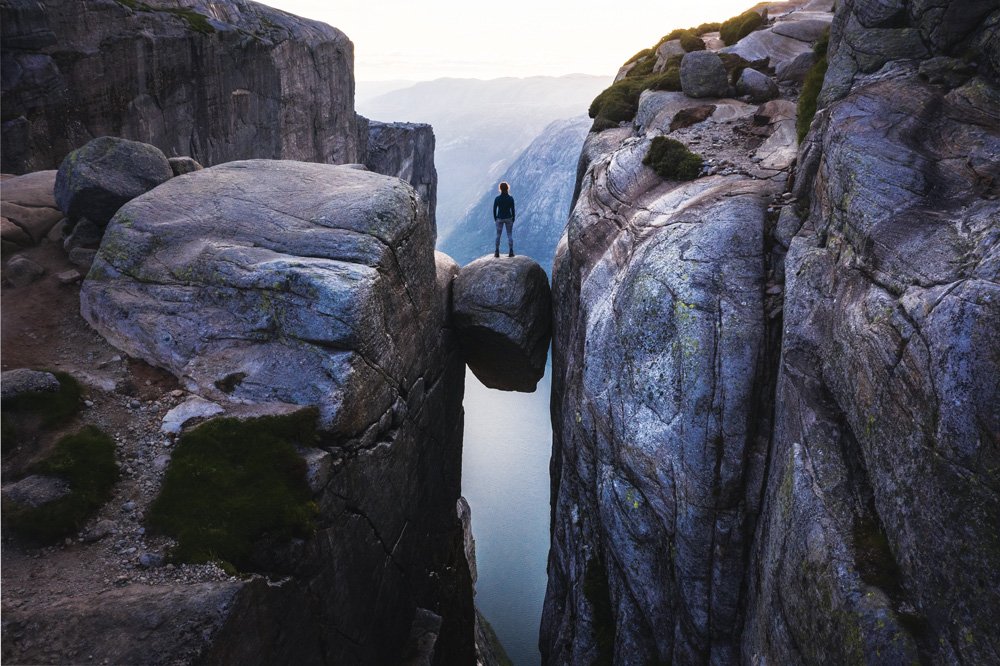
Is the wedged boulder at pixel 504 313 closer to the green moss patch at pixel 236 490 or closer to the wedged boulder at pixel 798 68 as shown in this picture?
the green moss patch at pixel 236 490

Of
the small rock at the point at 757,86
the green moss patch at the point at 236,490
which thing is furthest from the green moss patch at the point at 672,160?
the green moss patch at the point at 236,490

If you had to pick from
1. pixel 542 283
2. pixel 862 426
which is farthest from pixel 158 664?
pixel 542 283

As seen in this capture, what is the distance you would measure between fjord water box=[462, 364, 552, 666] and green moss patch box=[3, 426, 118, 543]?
29.2 metres

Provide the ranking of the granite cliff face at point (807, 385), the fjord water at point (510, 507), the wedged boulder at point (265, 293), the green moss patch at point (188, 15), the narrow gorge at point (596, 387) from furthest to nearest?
the fjord water at point (510, 507) → the green moss patch at point (188, 15) → the wedged boulder at point (265, 293) → the narrow gorge at point (596, 387) → the granite cliff face at point (807, 385)

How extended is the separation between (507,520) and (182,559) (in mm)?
40157

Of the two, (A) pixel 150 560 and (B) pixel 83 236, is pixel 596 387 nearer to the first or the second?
(A) pixel 150 560

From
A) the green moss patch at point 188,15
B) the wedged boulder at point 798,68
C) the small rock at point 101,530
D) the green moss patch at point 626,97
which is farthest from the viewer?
the green moss patch at point 188,15

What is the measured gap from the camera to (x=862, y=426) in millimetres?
9609

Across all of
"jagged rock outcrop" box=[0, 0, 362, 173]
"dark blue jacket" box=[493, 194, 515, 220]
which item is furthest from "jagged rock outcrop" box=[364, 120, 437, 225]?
"dark blue jacket" box=[493, 194, 515, 220]

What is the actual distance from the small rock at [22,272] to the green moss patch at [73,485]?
6.60 meters

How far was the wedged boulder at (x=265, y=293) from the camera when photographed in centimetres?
1462

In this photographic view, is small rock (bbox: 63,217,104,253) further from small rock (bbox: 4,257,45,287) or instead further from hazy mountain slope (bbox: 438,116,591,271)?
hazy mountain slope (bbox: 438,116,591,271)

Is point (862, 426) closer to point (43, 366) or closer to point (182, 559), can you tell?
point (182, 559)

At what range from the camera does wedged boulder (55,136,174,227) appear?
17.5 metres
